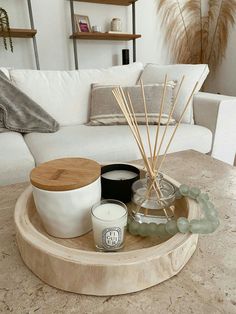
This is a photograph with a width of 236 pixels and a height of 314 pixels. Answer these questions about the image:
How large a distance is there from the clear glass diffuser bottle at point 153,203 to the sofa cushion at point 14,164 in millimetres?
672

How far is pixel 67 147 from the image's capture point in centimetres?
119

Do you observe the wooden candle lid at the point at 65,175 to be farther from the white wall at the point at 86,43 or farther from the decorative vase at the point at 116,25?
the decorative vase at the point at 116,25

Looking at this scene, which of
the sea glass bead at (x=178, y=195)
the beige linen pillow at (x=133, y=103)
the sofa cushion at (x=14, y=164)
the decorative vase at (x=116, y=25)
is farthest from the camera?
the decorative vase at (x=116, y=25)

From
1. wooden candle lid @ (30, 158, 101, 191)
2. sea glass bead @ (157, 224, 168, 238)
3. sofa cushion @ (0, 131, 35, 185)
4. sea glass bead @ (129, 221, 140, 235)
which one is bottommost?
sofa cushion @ (0, 131, 35, 185)

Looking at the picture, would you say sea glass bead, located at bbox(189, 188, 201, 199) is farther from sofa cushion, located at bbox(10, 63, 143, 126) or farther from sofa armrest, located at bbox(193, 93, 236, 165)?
sofa cushion, located at bbox(10, 63, 143, 126)

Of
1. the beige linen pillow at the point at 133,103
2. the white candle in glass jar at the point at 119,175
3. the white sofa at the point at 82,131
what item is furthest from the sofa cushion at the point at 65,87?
the white candle in glass jar at the point at 119,175

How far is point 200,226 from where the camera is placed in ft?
1.53

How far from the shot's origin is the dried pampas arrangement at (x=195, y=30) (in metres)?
2.84

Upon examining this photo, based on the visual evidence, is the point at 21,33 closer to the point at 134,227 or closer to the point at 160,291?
the point at 134,227

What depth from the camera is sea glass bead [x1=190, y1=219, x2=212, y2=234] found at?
0.46 meters

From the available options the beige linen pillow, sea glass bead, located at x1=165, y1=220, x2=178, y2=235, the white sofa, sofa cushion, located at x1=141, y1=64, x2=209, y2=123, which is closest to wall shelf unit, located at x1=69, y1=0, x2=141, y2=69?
the white sofa

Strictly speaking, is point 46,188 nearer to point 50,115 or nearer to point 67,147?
point 67,147

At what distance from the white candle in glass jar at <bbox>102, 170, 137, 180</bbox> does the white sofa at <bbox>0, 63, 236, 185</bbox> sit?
524 millimetres

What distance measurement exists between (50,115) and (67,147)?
44cm
